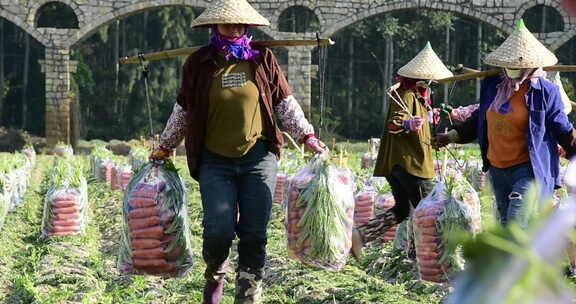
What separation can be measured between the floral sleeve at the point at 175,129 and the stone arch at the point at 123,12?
61.9ft

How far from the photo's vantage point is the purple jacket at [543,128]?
13.9ft

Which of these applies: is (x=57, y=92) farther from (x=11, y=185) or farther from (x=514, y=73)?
(x=514, y=73)

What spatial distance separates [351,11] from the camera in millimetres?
23875

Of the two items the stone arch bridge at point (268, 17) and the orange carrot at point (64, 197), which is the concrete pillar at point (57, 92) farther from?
the orange carrot at point (64, 197)

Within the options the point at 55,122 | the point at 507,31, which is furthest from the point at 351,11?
the point at 55,122

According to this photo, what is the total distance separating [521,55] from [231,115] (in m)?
1.31

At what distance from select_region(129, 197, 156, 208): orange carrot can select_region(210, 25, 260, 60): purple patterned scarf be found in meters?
0.75

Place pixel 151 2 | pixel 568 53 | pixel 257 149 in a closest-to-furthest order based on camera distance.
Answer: pixel 257 149
pixel 151 2
pixel 568 53

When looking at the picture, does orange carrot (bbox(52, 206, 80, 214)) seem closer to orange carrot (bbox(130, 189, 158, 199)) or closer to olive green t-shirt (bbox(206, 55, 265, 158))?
orange carrot (bbox(130, 189, 158, 199))

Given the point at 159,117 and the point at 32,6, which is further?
the point at 159,117

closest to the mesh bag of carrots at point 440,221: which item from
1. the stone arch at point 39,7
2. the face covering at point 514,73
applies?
the face covering at point 514,73

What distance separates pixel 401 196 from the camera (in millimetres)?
5453

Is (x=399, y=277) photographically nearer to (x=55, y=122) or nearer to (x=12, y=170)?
(x=12, y=170)

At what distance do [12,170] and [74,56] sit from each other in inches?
960
